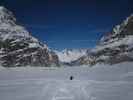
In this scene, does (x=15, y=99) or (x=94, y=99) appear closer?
(x=94, y=99)

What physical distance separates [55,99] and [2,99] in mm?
3695

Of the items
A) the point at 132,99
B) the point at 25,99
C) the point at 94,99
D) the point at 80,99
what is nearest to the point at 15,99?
the point at 25,99

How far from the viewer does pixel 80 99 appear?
13945mm

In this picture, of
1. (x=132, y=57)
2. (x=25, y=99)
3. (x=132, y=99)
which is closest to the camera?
(x=132, y=99)

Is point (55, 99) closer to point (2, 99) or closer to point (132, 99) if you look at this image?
point (2, 99)

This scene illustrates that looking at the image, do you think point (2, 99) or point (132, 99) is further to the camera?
point (2, 99)

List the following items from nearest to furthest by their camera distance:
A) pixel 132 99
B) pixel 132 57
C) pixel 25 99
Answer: pixel 132 99 < pixel 25 99 < pixel 132 57

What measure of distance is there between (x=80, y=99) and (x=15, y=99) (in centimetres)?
451

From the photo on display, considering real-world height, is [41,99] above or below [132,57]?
below

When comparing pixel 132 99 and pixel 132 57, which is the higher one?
pixel 132 57

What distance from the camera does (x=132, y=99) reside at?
13.5 m

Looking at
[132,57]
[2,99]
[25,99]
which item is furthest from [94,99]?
[132,57]

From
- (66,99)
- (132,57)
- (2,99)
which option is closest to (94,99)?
(66,99)

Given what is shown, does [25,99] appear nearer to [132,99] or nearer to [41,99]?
[41,99]
